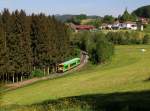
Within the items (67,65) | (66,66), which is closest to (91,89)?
(66,66)

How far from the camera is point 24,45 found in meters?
77.8

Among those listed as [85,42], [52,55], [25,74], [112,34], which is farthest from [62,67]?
[112,34]

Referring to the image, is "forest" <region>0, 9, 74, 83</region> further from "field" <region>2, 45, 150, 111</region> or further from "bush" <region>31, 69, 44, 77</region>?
"field" <region>2, 45, 150, 111</region>

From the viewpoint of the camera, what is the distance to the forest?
73.6 meters

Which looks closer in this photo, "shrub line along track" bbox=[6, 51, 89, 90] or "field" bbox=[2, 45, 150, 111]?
"field" bbox=[2, 45, 150, 111]

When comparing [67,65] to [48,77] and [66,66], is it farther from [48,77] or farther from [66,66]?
[48,77]

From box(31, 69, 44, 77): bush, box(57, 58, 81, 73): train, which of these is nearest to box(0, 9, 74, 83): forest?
box(31, 69, 44, 77): bush

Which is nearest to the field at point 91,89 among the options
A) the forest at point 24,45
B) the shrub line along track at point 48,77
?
the shrub line along track at point 48,77

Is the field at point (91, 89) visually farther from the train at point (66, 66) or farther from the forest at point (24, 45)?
the forest at point (24, 45)

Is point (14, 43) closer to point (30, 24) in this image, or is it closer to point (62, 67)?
point (30, 24)

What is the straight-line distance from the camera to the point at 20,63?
75500mm

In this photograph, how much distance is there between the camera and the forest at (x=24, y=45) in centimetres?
7356

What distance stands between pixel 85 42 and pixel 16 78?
2228 inches

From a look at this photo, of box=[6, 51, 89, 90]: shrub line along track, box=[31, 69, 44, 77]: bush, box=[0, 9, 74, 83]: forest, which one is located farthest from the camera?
box=[31, 69, 44, 77]: bush
